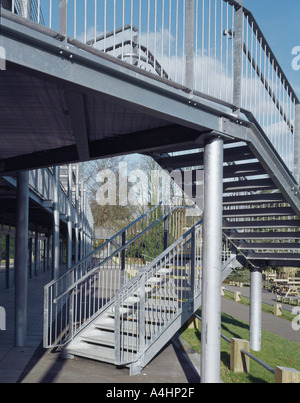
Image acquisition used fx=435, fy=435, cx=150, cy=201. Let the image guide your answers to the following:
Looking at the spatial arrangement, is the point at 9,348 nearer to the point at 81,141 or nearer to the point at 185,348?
the point at 185,348

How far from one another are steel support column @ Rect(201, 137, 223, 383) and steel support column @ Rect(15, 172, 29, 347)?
412 centimetres

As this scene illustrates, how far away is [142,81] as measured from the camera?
170 inches

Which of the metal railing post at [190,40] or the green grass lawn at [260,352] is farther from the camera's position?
the green grass lawn at [260,352]

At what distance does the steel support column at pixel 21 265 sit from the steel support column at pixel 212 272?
412 centimetres

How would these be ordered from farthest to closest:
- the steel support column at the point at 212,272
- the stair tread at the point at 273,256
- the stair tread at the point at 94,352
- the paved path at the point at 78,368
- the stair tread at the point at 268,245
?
the stair tread at the point at 273,256
the stair tread at the point at 268,245
the stair tread at the point at 94,352
the paved path at the point at 78,368
the steel support column at the point at 212,272

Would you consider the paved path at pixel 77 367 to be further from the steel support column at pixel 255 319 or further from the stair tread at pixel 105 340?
the steel support column at pixel 255 319

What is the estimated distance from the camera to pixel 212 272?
519 centimetres

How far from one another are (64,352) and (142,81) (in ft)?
16.2

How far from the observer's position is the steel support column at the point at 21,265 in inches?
316

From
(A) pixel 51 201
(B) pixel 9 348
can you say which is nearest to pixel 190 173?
(B) pixel 9 348

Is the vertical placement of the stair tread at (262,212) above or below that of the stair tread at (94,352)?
above

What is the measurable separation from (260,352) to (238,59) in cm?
621

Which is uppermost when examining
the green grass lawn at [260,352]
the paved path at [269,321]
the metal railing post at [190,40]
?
the metal railing post at [190,40]

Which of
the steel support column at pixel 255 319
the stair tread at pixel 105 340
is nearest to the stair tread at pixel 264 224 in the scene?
the steel support column at pixel 255 319
